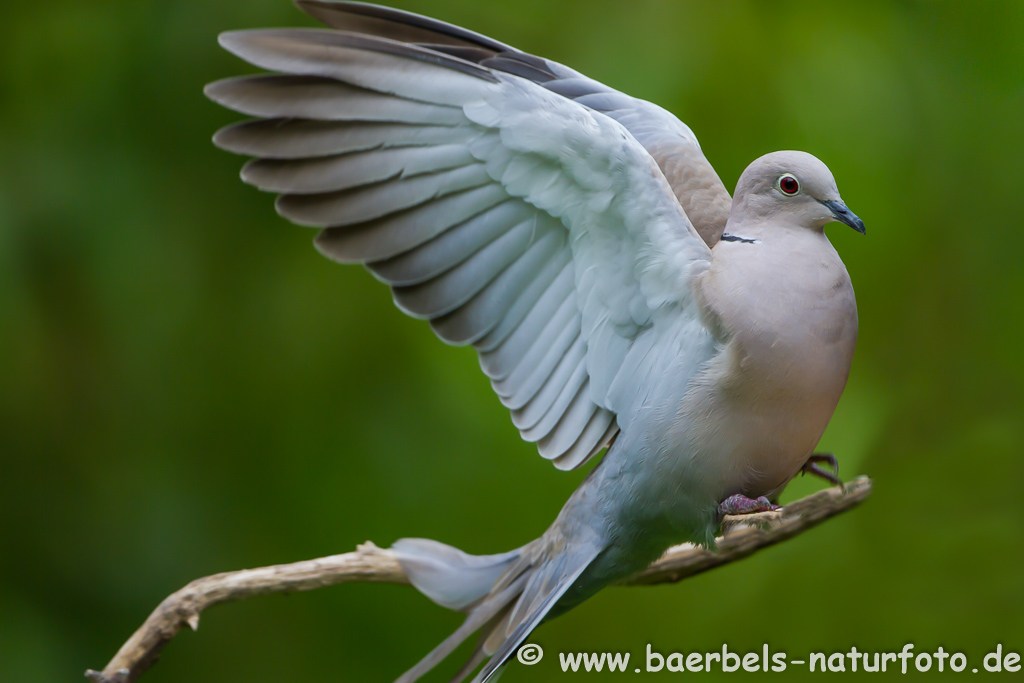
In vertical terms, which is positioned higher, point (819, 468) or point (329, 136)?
point (329, 136)

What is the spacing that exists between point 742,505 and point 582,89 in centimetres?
75

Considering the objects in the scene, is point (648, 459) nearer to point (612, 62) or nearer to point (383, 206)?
point (383, 206)

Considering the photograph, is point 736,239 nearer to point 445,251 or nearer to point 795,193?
point 795,193

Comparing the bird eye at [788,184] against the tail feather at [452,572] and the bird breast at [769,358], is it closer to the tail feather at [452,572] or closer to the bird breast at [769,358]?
the bird breast at [769,358]

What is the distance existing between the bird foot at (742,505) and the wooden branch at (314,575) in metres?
0.28

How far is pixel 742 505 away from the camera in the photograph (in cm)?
109

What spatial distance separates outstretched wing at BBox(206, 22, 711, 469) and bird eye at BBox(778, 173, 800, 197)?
0.12 metres

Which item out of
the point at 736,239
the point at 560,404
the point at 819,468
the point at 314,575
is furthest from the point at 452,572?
the point at 736,239

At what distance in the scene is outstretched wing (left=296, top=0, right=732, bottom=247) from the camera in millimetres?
1298

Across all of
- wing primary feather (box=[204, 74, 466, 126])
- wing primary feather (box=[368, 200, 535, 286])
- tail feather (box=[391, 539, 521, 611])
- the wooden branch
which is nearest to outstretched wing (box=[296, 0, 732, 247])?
Result: wing primary feather (box=[204, 74, 466, 126])

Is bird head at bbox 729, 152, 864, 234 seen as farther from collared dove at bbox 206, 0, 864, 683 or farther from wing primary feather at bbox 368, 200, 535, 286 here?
wing primary feather at bbox 368, 200, 535, 286

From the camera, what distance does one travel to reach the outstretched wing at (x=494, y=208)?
1.13 meters

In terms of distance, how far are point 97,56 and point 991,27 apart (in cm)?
214

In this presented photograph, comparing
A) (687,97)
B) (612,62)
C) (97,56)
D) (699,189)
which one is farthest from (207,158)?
(699,189)
